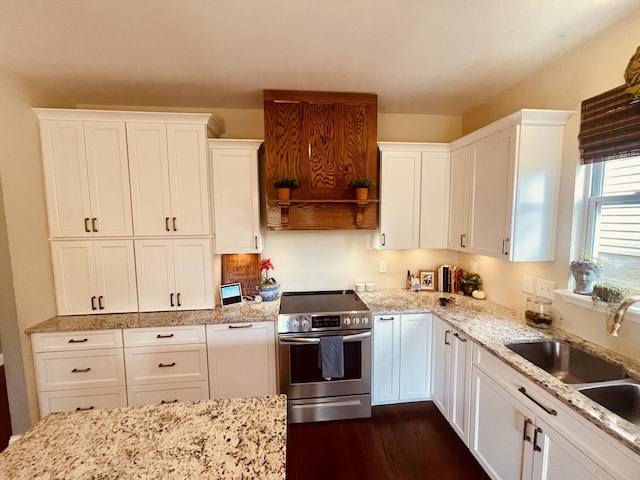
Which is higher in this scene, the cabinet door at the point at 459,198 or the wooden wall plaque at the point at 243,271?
the cabinet door at the point at 459,198

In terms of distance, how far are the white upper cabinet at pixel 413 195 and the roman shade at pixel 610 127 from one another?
1028mm

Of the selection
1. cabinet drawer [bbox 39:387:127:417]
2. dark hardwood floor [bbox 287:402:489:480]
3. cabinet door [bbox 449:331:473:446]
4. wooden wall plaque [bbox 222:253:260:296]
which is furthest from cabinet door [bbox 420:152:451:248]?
cabinet drawer [bbox 39:387:127:417]

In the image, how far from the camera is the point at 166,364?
6.99 ft

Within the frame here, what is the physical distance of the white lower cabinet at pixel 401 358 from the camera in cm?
232

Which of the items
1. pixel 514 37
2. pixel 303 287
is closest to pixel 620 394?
pixel 514 37

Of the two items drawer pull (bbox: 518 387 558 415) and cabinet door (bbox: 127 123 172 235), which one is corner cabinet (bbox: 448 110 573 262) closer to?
drawer pull (bbox: 518 387 558 415)

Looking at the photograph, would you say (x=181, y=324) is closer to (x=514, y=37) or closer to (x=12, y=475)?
(x=12, y=475)

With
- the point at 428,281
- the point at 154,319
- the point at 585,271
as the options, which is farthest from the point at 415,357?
the point at 154,319

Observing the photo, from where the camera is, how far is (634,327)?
1.45 m

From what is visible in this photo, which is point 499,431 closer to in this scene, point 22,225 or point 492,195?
point 492,195

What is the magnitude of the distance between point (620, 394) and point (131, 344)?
303 centimetres

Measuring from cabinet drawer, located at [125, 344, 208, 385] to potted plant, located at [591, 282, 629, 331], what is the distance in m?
2.66

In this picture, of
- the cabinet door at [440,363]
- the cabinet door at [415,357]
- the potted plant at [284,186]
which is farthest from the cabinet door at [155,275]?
the cabinet door at [440,363]

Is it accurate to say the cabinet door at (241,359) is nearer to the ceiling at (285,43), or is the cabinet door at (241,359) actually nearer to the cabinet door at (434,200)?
the cabinet door at (434,200)
